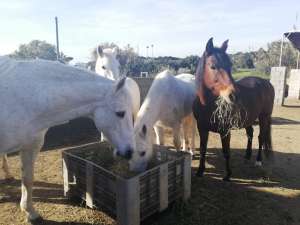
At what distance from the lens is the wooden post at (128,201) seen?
272cm

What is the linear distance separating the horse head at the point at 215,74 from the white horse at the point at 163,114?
0.54 m

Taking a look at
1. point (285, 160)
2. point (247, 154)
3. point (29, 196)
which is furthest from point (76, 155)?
point (285, 160)

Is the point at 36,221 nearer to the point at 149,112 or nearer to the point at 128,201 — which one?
the point at 128,201

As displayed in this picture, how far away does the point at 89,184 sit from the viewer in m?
3.30

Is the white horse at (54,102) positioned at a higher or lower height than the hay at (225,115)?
higher

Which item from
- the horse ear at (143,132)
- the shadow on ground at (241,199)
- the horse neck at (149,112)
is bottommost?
the shadow on ground at (241,199)

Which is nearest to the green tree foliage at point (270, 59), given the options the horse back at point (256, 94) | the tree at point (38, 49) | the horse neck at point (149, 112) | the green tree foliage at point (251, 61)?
the green tree foliage at point (251, 61)

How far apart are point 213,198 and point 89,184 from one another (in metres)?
1.70

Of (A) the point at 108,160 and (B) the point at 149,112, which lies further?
(A) the point at 108,160

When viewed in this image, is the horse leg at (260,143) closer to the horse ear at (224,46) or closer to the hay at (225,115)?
the hay at (225,115)

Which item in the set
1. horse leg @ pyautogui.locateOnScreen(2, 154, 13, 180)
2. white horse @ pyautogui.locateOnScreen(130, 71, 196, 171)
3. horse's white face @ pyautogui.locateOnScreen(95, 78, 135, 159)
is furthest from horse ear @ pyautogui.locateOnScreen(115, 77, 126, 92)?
horse leg @ pyautogui.locateOnScreen(2, 154, 13, 180)

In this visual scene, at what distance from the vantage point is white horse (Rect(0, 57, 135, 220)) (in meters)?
2.44

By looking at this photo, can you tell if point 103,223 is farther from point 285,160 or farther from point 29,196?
point 285,160

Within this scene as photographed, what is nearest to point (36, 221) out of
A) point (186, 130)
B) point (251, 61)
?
point (186, 130)
